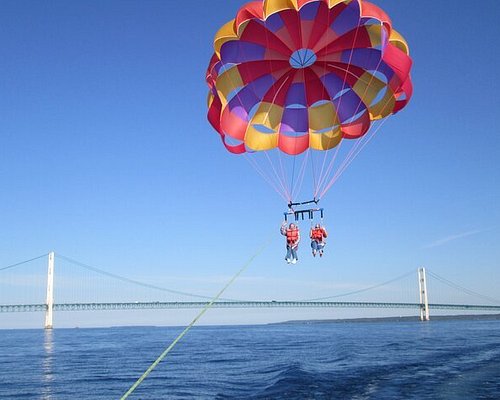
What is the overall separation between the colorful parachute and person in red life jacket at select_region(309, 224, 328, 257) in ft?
12.6

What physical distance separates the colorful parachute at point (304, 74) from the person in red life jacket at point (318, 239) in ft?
12.6

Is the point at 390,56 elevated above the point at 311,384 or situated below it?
above

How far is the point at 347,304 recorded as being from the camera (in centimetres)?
11212

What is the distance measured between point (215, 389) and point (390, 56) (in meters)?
11.9

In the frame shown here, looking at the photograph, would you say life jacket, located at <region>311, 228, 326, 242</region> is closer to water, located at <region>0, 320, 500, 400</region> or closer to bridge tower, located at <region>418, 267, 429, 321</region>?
water, located at <region>0, 320, 500, 400</region>

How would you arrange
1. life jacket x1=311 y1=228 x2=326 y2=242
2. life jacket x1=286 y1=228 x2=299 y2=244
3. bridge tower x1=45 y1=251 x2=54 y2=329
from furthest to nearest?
bridge tower x1=45 y1=251 x2=54 y2=329, life jacket x1=286 y1=228 x2=299 y2=244, life jacket x1=311 y1=228 x2=326 y2=242

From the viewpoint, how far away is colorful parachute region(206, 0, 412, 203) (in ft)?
52.7

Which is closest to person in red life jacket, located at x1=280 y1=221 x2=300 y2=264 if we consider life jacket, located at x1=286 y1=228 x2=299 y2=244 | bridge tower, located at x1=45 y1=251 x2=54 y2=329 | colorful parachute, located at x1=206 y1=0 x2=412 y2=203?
life jacket, located at x1=286 y1=228 x2=299 y2=244

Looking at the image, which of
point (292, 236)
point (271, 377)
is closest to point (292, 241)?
point (292, 236)

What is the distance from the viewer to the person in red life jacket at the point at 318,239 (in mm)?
16484

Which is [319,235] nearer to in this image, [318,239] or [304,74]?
[318,239]

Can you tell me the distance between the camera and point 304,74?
18828 millimetres

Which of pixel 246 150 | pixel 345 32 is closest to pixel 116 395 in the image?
pixel 246 150

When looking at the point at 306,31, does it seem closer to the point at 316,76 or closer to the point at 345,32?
the point at 345,32
